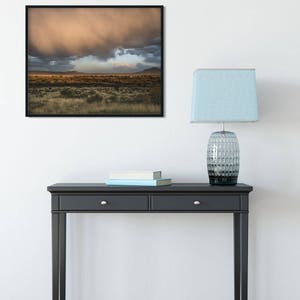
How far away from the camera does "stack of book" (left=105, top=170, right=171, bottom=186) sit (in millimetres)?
3258

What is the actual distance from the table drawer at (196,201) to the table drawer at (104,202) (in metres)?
0.07

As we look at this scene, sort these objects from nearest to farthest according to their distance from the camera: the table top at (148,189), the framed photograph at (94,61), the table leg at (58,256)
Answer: the table top at (148,189)
the table leg at (58,256)
the framed photograph at (94,61)

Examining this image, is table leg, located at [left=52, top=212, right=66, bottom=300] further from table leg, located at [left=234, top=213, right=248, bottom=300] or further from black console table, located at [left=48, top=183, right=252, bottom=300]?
table leg, located at [left=234, top=213, right=248, bottom=300]

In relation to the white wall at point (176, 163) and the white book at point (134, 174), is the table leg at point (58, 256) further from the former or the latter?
the white book at point (134, 174)

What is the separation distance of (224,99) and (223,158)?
318 millimetres

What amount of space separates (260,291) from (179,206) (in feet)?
2.75

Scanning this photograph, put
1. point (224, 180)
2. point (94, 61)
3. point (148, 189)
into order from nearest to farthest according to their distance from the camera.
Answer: point (148, 189), point (224, 180), point (94, 61)

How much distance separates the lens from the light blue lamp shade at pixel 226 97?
3244 mm

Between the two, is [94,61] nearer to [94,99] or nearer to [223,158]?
[94,99]

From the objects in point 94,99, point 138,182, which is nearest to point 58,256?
point 138,182

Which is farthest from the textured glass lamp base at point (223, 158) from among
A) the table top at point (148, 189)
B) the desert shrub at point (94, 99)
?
the desert shrub at point (94, 99)

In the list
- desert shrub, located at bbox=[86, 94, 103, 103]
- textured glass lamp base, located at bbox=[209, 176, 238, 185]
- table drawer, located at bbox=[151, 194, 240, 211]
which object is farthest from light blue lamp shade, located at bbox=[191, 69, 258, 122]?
desert shrub, located at bbox=[86, 94, 103, 103]

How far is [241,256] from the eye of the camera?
3291 millimetres

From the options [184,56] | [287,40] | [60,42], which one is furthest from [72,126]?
[287,40]
